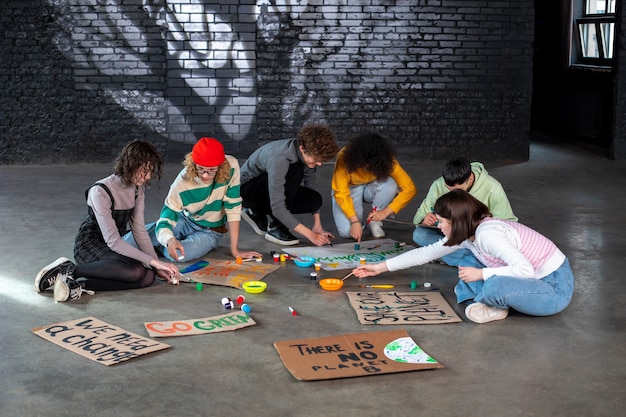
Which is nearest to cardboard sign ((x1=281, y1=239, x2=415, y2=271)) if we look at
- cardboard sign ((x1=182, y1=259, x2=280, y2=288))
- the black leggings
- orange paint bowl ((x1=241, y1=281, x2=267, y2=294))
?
cardboard sign ((x1=182, y1=259, x2=280, y2=288))

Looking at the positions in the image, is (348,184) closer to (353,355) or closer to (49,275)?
(49,275)

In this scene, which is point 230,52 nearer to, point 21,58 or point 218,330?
point 21,58

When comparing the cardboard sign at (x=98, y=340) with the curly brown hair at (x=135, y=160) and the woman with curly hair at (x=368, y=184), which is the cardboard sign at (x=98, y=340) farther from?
the woman with curly hair at (x=368, y=184)

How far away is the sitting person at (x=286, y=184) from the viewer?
4707 millimetres

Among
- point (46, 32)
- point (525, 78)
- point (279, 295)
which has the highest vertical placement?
point (46, 32)

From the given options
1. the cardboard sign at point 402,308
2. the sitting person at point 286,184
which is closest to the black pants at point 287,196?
the sitting person at point 286,184

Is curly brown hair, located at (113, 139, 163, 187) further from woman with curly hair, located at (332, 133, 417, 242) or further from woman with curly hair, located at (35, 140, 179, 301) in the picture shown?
woman with curly hair, located at (332, 133, 417, 242)

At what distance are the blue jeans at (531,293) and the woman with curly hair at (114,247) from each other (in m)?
1.60

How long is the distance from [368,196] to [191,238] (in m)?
1.36

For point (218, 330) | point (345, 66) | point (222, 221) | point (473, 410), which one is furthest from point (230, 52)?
point (473, 410)

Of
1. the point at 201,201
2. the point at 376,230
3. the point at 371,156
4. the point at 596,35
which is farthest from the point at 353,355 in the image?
the point at 596,35

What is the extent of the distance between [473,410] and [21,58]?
6791 millimetres

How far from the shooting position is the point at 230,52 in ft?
27.3

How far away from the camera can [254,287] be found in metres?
4.16
